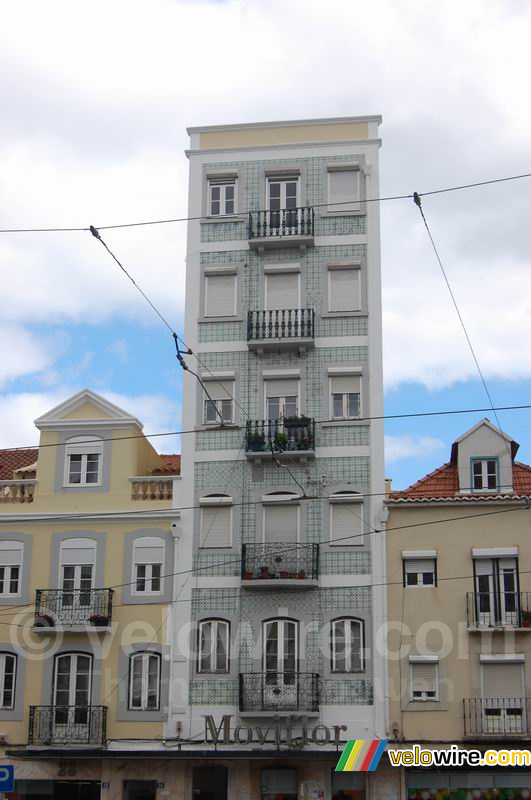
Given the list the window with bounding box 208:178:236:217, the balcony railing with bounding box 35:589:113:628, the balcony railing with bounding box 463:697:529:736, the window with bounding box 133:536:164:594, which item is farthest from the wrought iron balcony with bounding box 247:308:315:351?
the balcony railing with bounding box 463:697:529:736

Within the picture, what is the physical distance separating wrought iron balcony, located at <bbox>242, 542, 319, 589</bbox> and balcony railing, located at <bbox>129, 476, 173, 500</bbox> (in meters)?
3.43

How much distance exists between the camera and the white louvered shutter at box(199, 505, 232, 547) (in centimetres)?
3941

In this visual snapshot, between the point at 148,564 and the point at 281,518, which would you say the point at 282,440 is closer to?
the point at 281,518

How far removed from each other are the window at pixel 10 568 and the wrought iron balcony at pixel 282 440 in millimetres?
8506

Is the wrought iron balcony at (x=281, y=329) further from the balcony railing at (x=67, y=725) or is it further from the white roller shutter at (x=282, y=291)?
the balcony railing at (x=67, y=725)

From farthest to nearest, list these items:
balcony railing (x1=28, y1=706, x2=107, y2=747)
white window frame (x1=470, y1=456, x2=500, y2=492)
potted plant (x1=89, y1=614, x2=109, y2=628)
Result: 1. white window frame (x1=470, y1=456, x2=500, y2=492)
2. potted plant (x1=89, y1=614, x2=109, y2=628)
3. balcony railing (x1=28, y1=706, x2=107, y2=747)

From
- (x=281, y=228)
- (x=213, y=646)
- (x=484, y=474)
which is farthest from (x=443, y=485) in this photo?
(x=281, y=228)

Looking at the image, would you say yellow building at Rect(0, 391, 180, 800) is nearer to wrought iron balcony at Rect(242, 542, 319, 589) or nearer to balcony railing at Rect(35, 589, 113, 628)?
balcony railing at Rect(35, 589, 113, 628)

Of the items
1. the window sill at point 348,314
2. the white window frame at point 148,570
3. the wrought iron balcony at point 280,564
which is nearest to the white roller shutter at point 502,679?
the wrought iron balcony at point 280,564

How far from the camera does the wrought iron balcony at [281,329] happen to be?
133ft

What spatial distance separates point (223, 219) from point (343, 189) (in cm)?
445

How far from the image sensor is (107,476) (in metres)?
40.5

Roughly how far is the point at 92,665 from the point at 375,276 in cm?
1624

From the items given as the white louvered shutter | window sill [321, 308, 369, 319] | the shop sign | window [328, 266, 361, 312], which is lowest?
the shop sign
